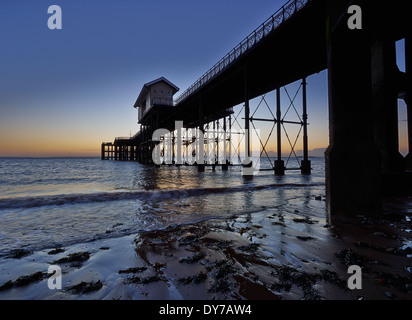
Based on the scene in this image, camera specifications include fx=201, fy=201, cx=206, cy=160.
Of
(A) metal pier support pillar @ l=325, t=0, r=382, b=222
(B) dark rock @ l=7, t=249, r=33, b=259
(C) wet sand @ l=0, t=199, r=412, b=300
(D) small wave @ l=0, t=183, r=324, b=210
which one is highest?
(A) metal pier support pillar @ l=325, t=0, r=382, b=222

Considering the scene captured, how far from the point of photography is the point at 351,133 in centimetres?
412

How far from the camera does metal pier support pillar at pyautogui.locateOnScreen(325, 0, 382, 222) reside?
4109 mm

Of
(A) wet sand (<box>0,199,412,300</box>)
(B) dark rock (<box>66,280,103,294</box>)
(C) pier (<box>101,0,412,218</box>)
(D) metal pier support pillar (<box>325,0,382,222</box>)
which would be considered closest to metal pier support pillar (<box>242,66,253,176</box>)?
(C) pier (<box>101,0,412,218</box>)

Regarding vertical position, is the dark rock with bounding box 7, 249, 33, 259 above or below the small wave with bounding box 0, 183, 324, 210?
above

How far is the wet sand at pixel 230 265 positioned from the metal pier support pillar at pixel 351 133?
526mm

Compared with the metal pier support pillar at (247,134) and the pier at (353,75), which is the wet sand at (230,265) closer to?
the pier at (353,75)

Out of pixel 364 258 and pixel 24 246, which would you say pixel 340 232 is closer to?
pixel 364 258

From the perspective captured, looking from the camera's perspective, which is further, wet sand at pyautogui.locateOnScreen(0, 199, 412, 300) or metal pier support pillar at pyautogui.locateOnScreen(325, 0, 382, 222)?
metal pier support pillar at pyautogui.locateOnScreen(325, 0, 382, 222)

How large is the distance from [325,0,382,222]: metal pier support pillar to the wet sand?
0.53 m

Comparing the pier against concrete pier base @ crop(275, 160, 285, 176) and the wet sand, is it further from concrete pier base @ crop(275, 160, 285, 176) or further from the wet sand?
concrete pier base @ crop(275, 160, 285, 176)

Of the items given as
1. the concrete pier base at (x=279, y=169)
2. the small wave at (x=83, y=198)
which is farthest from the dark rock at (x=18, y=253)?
the concrete pier base at (x=279, y=169)

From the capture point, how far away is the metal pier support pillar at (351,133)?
411 centimetres

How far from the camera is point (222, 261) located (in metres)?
2.44
